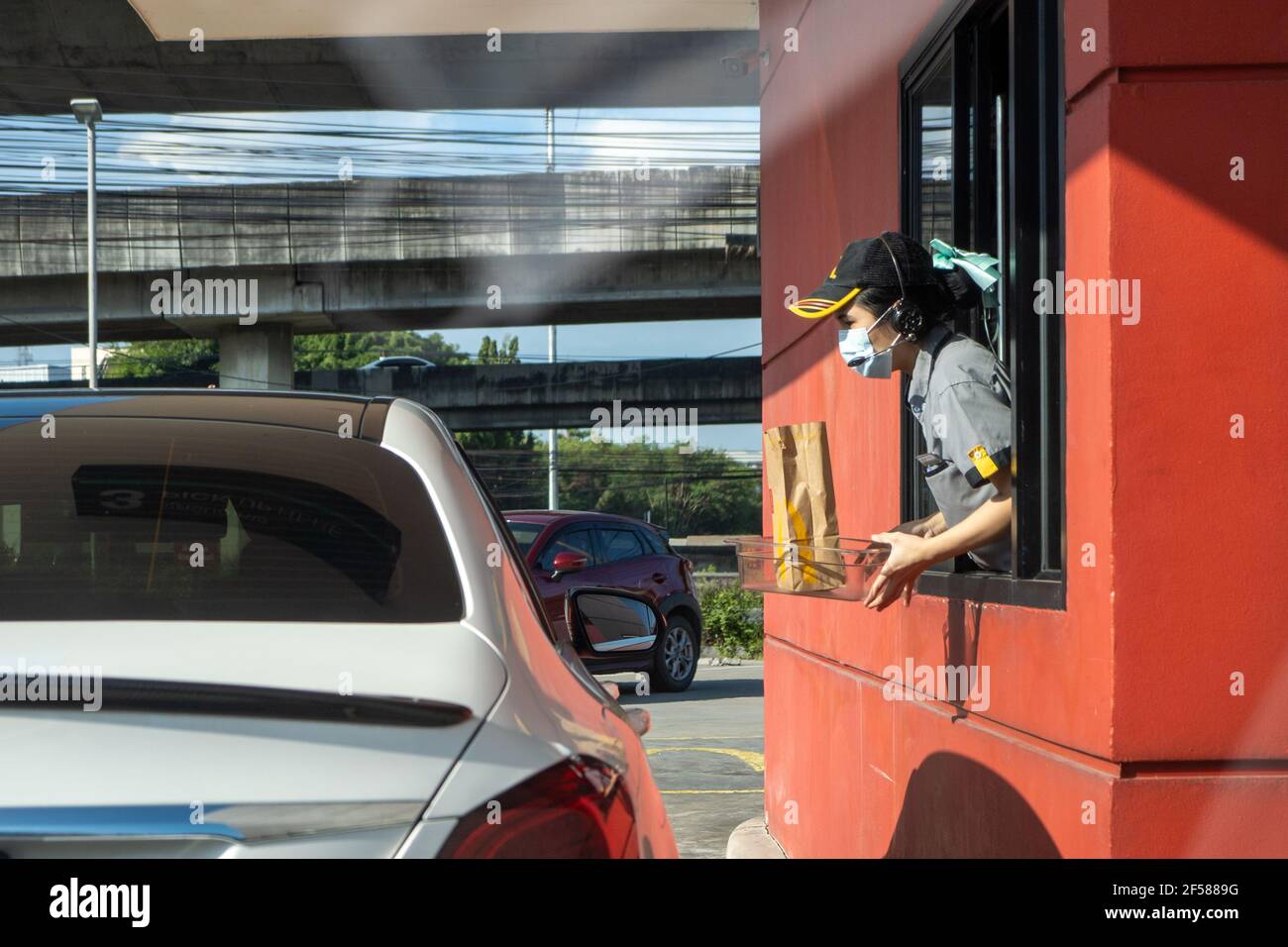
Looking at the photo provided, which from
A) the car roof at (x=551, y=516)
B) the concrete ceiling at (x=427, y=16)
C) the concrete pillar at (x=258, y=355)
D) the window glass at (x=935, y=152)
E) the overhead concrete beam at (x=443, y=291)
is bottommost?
the car roof at (x=551, y=516)

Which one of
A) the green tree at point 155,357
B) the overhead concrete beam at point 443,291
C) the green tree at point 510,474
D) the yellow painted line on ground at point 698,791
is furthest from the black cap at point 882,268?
the green tree at point 155,357

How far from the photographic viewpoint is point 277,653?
1693mm

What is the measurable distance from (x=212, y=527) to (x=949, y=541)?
1.76m

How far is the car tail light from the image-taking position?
159cm

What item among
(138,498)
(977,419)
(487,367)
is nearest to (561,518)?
(977,419)

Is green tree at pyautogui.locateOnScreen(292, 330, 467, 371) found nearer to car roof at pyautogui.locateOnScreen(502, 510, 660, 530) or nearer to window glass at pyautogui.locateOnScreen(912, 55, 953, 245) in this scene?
car roof at pyautogui.locateOnScreen(502, 510, 660, 530)

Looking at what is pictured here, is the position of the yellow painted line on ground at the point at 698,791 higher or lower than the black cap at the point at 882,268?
lower

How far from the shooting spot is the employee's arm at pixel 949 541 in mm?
3291

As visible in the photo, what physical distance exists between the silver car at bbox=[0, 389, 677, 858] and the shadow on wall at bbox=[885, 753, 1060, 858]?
1.11 metres

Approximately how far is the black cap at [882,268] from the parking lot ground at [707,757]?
382 centimetres

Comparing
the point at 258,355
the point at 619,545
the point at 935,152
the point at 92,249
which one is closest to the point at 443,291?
the point at 258,355

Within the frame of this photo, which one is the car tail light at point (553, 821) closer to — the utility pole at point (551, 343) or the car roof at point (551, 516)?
the car roof at point (551, 516)

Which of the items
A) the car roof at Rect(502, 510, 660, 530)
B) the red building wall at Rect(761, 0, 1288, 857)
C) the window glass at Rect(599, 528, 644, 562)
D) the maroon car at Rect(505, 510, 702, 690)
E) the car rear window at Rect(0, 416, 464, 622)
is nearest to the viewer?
the car rear window at Rect(0, 416, 464, 622)

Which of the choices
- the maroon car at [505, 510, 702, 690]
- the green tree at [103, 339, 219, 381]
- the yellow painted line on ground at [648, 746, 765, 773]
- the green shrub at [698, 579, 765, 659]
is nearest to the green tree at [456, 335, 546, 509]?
the green tree at [103, 339, 219, 381]
